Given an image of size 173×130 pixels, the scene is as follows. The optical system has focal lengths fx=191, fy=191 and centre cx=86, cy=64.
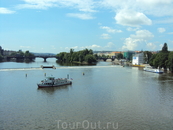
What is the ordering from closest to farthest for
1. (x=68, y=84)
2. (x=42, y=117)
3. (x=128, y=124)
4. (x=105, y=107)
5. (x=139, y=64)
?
1. (x=128, y=124)
2. (x=42, y=117)
3. (x=105, y=107)
4. (x=68, y=84)
5. (x=139, y=64)

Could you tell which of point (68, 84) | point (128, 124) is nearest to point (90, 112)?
point (128, 124)

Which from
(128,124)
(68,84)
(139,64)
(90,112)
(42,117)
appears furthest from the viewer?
(139,64)

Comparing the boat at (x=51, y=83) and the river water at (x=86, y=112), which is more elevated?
the boat at (x=51, y=83)

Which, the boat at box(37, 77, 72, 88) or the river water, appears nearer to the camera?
the river water

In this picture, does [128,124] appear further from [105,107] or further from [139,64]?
[139,64]

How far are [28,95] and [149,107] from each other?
10346 millimetres

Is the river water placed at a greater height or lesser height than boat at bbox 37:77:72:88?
lesser

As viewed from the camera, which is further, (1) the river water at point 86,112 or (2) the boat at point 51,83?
(2) the boat at point 51,83

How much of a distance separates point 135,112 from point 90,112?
2.99 meters

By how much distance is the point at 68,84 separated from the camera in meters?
23.4

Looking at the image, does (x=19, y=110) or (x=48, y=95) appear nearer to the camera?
(x=19, y=110)

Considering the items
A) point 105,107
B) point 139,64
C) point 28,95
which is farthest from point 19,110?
point 139,64

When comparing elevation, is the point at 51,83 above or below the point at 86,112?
above

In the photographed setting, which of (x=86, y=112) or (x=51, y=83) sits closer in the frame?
(x=86, y=112)
